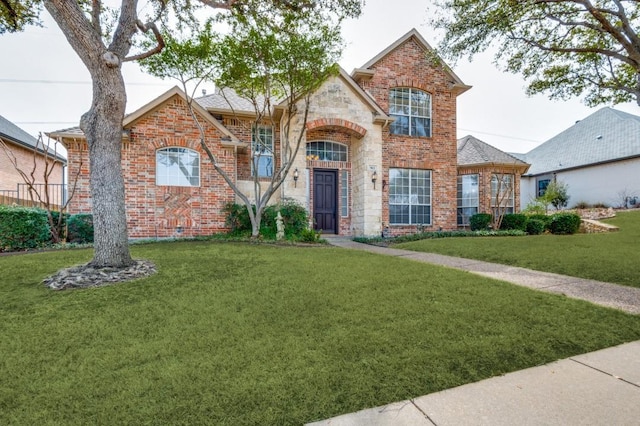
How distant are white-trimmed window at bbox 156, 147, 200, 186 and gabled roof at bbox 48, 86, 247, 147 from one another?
1.16 meters

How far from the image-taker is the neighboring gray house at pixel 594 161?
61.6 ft

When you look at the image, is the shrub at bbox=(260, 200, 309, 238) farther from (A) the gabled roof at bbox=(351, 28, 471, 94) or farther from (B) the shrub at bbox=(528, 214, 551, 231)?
(B) the shrub at bbox=(528, 214, 551, 231)

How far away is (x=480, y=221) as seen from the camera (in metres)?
14.1

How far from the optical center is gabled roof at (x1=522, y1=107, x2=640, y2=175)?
1942 centimetres

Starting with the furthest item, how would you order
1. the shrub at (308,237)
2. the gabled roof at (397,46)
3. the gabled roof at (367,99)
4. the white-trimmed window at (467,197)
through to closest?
the white-trimmed window at (467,197) → the gabled roof at (397,46) → the gabled roof at (367,99) → the shrub at (308,237)

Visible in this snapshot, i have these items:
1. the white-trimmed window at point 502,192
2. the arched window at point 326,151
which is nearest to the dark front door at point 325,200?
the arched window at point 326,151

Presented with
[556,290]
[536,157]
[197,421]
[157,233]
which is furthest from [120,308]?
[536,157]

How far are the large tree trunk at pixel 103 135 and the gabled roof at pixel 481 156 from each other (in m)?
14.0

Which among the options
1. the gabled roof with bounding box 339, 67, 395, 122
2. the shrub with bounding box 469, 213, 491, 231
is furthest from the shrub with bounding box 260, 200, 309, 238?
the shrub with bounding box 469, 213, 491, 231

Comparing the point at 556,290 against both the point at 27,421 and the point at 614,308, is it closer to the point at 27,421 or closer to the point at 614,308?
the point at 614,308

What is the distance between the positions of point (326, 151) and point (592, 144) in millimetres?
19908

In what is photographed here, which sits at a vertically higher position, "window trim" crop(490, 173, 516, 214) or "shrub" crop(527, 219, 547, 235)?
"window trim" crop(490, 173, 516, 214)

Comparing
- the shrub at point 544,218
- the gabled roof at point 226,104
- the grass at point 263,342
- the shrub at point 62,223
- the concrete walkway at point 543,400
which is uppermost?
the gabled roof at point 226,104

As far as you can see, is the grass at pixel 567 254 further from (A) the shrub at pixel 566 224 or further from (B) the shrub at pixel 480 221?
(B) the shrub at pixel 480 221
